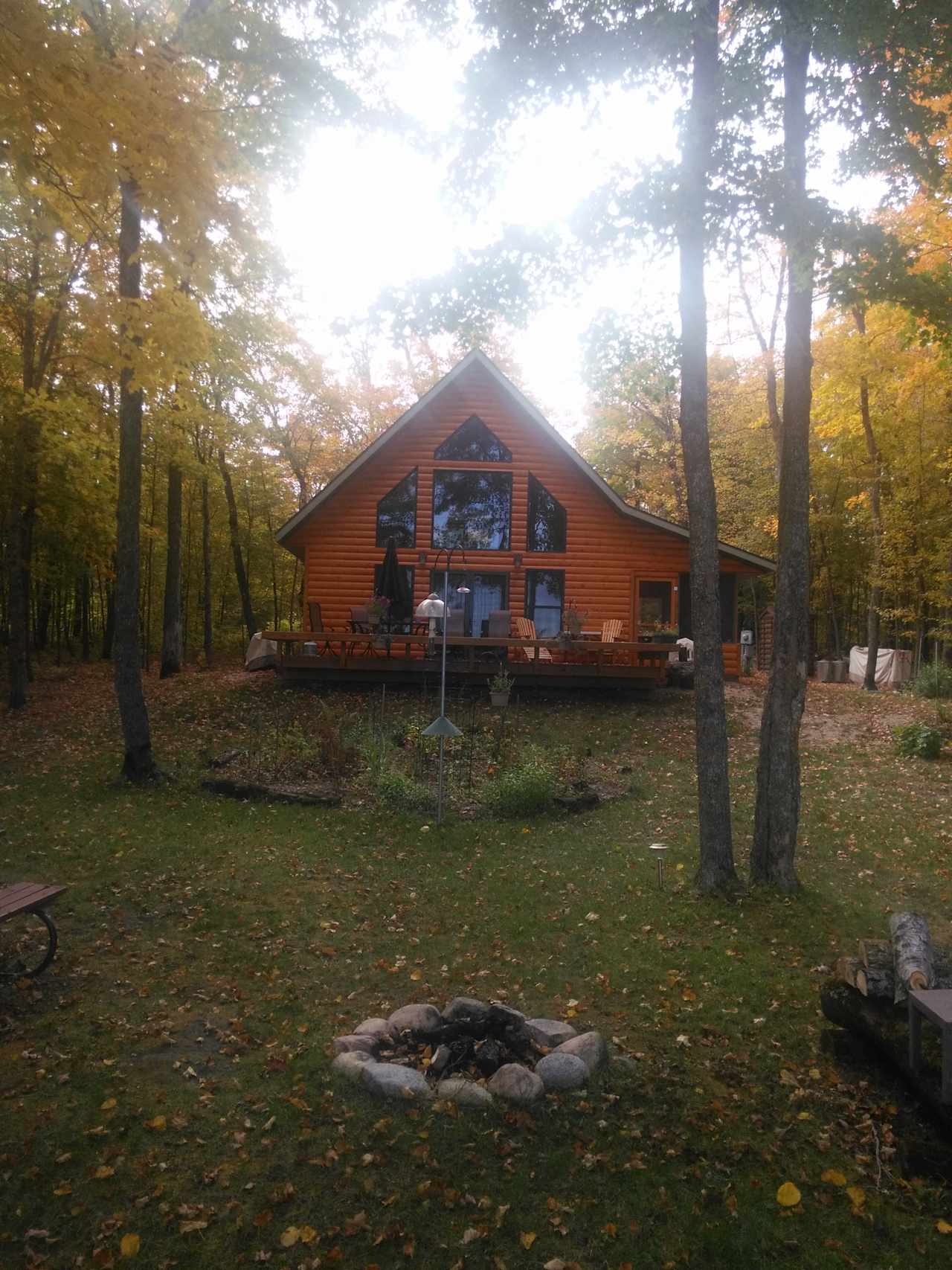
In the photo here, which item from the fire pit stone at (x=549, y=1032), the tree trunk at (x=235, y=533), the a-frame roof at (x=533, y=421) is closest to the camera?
the fire pit stone at (x=549, y=1032)

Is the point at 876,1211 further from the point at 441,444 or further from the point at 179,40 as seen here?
the point at 441,444

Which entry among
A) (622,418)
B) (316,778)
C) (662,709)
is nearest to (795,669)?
(316,778)

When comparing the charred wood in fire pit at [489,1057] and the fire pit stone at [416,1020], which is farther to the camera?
the fire pit stone at [416,1020]

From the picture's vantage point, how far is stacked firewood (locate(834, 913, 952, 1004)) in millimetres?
4570

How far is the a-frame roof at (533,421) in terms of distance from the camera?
1903 centimetres

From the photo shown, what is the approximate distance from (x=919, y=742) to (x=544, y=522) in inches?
396

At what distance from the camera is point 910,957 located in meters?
4.66

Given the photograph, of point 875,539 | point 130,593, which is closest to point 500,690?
point 130,593

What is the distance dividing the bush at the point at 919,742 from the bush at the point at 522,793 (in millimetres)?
6185

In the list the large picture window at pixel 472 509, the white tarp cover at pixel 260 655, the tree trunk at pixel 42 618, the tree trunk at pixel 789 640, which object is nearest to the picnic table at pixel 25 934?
the tree trunk at pixel 789 640

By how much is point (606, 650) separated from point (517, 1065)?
1310 centimetres

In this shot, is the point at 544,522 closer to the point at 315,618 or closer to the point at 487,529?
the point at 487,529

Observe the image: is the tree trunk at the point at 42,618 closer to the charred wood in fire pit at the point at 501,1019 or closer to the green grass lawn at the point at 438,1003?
the green grass lawn at the point at 438,1003

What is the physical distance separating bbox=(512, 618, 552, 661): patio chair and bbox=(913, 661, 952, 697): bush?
831 cm
